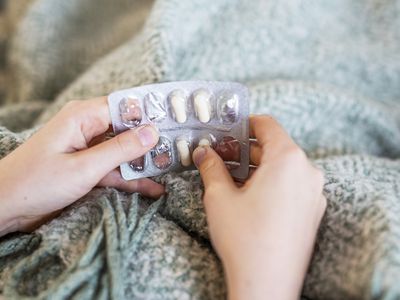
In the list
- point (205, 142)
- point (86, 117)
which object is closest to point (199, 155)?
point (205, 142)

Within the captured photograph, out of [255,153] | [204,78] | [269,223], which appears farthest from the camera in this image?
[204,78]

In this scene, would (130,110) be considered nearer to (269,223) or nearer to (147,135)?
(147,135)

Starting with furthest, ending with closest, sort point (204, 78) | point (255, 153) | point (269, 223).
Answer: point (204, 78) < point (255, 153) < point (269, 223)

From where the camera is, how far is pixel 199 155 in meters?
0.60

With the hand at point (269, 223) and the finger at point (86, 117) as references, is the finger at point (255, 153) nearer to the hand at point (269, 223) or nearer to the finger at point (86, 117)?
the hand at point (269, 223)

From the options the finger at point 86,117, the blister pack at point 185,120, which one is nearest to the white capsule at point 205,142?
the blister pack at point 185,120

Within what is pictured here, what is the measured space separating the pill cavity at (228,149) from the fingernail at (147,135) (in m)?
0.08

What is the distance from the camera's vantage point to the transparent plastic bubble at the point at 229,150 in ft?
2.00

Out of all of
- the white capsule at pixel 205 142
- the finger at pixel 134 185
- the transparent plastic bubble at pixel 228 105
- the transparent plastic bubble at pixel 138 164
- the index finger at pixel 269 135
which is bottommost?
the finger at pixel 134 185

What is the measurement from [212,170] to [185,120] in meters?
0.07

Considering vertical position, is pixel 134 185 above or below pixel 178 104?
below

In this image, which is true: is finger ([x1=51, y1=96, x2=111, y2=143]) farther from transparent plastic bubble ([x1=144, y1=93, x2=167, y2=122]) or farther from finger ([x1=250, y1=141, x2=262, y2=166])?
finger ([x1=250, y1=141, x2=262, y2=166])

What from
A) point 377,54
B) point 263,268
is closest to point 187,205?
point 263,268

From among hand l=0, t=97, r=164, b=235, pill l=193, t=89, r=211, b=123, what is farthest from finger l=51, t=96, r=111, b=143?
pill l=193, t=89, r=211, b=123
